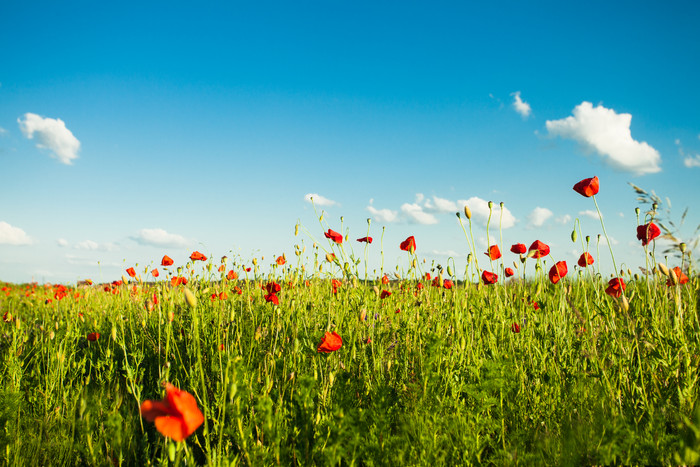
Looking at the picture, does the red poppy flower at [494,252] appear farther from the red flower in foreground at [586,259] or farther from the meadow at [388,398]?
the red flower in foreground at [586,259]

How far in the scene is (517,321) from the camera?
2.79m

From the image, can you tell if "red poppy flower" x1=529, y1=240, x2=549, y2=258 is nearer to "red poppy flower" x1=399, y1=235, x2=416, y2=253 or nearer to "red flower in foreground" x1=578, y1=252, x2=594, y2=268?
"red flower in foreground" x1=578, y1=252, x2=594, y2=268

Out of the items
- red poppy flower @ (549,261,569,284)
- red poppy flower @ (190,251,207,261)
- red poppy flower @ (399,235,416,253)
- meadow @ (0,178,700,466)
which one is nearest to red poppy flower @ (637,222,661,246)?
meadow @ (0,178,700,466)

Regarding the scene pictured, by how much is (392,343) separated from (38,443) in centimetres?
210

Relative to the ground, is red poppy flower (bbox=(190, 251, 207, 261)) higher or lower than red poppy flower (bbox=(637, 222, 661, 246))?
lower

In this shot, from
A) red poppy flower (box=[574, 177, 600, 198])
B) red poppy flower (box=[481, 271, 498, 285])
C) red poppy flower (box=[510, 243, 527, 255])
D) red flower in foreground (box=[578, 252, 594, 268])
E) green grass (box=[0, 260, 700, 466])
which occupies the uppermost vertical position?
red poppy flower (box=[574, 177, 600, 198])

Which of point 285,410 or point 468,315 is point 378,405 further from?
point 468,315

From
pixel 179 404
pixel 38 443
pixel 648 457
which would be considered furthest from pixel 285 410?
pixel 648 457

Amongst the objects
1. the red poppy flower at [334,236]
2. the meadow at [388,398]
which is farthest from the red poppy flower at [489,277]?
the red poppy flower at [334,236]

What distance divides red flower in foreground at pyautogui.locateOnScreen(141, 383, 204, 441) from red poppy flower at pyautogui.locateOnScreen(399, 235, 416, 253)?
1.86 m

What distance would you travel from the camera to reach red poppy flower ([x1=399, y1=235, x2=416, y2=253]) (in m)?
2.77

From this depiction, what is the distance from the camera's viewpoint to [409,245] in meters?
2.78

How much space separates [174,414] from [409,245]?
192 cm

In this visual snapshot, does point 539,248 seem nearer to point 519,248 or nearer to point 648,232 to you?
point 519,248
